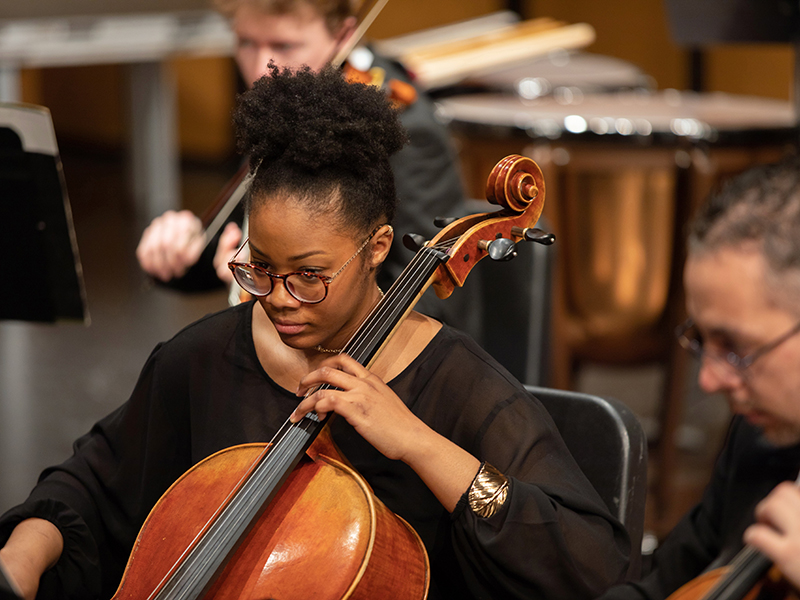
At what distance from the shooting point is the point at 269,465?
3.84 feet

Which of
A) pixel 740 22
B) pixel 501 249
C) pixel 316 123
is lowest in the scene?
pixel 501 249

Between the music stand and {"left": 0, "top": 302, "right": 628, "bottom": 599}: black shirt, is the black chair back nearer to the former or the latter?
{"left": 0, "top": 302, "right": 628, "bottom": 599}: black shirt

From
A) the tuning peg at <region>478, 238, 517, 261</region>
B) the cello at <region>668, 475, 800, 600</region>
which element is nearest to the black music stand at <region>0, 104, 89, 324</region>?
the tuning peg at <region>478, 238, 517, 261</region>

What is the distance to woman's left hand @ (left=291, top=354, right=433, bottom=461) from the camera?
3.73 feet

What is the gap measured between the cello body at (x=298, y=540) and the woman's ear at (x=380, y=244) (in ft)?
0.82

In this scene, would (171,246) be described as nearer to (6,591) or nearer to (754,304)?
(6,591)

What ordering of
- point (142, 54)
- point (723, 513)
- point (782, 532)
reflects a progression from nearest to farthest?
point (782, 532) < point (723, 513) < point (142, 54)

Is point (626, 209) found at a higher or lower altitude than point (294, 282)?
lower

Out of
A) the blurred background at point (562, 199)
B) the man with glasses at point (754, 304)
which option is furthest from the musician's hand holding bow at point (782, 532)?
the blurred background at point (562, 199)

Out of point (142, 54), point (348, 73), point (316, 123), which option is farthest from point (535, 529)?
point (142, 54)

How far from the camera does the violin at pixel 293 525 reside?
1.09 m

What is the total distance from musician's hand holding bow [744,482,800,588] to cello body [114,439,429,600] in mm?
418

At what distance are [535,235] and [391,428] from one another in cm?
32

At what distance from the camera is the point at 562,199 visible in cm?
281
